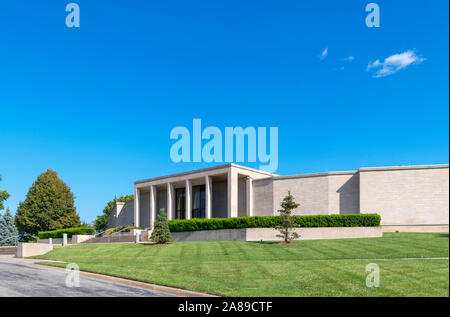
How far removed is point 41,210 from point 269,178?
36.3 meters

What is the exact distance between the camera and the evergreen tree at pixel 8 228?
189 feet

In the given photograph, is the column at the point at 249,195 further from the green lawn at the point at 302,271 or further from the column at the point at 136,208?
the green lawn at the point at 302,271

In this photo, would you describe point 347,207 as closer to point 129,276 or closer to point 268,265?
point 268,265

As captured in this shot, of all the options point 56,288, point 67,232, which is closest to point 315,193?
point 67,232

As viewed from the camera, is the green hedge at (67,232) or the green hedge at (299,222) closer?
the green hedge at (299,222)

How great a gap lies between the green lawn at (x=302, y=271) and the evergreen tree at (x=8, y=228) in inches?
1535

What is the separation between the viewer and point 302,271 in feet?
51.4

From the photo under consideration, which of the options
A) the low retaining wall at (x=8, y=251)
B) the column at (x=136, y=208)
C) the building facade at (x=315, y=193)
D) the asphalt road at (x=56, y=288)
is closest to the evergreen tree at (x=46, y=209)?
the building facade at (x=315, y=193)

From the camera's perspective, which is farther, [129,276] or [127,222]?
[127,222]

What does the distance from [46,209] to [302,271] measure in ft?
179

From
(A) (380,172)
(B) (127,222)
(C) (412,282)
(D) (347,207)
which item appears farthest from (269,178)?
(C) (412,282)

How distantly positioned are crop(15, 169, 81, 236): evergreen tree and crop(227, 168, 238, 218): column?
101ft

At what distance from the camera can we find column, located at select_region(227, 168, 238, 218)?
144ft

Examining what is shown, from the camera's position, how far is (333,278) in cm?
1366
